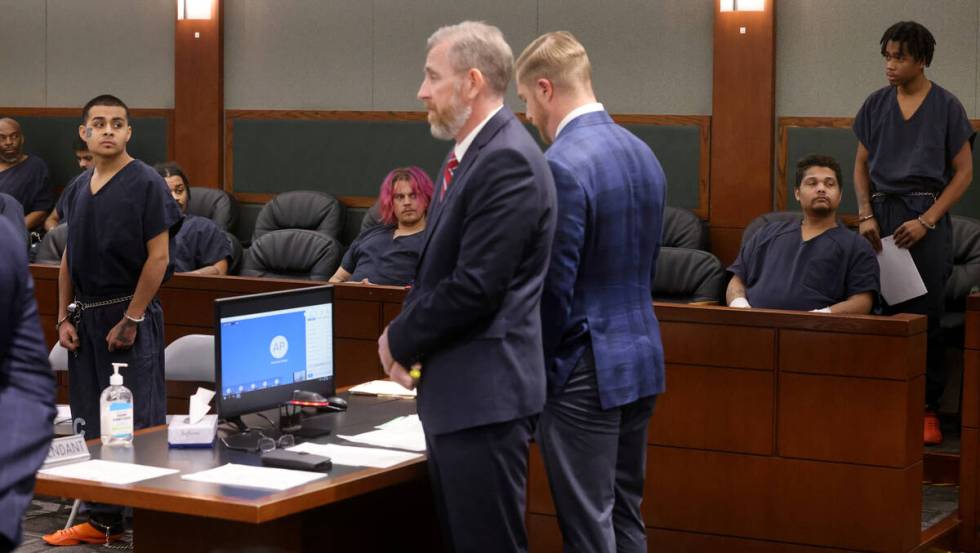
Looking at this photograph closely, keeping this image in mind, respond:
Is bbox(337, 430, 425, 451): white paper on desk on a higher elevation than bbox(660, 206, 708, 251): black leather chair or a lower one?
lower

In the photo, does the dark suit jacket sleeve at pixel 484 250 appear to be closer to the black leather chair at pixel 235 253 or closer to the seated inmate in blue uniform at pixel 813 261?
the seated inmate in blue uniform at pixel 813 261

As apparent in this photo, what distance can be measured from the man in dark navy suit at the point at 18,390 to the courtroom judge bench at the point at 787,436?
2.84 m

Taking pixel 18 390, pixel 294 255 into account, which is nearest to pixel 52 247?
pixel 294 255

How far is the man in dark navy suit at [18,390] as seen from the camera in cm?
188

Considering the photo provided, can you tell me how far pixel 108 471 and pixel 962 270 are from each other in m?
4.54

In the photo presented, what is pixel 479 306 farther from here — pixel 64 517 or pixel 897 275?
pixel 897 275

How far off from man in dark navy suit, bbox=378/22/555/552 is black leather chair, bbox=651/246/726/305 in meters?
3.59

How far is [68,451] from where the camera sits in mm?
3123

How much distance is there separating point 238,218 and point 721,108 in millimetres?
2926

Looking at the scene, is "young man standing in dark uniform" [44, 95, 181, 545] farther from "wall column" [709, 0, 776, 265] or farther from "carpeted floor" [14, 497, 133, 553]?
"wall column" [709, 0, 776, 265]

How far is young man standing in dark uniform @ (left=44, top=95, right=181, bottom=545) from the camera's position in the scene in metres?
4.54

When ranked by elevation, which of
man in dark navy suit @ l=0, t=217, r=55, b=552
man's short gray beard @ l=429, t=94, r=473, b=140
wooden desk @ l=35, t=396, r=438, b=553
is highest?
man's short gray beard @ l=429, t=94, r=473, b=140

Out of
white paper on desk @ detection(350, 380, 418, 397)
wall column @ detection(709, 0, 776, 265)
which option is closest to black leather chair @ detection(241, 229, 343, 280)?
wall column @ detection(709, 0, 776, 265)

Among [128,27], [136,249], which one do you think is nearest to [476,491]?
[136,249]
